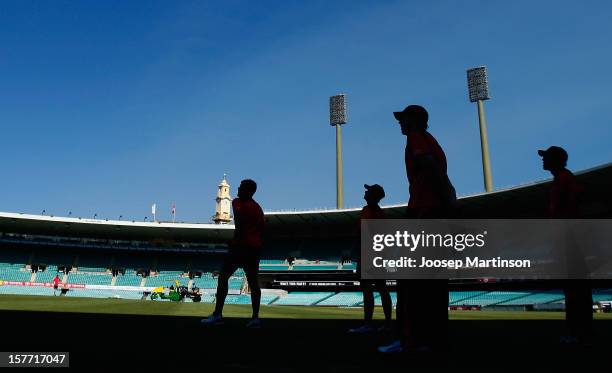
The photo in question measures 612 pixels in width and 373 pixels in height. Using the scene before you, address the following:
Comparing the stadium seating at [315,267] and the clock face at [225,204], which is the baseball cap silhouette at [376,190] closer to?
the stadium seating at [315,267]

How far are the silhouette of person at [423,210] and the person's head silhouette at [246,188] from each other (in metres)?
2.87

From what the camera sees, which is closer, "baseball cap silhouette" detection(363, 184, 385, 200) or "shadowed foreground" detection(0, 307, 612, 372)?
"shadowed foreground" detection(0, 307, 612, 372)

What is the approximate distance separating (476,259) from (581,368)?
3575 centimetres

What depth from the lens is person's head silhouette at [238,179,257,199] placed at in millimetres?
6109

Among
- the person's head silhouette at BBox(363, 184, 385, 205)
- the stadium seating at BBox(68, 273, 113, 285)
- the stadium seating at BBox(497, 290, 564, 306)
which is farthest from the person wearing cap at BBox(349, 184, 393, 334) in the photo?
the stadium seating at BBox(68, 273, 113, 285)

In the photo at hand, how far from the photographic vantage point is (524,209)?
39281 millimetres

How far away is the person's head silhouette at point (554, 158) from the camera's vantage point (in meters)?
4.82

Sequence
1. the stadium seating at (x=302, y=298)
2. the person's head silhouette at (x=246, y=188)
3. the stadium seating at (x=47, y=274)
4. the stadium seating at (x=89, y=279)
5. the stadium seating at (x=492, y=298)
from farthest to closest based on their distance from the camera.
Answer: the stadium seating at (x=89, y=279) < the stadium seating at (x=47, y=274) < the stadium seating at (x=302, y=298) < the stadium seating at (x=492, y=298) < the person's head silhouette at (x=246, y=188)

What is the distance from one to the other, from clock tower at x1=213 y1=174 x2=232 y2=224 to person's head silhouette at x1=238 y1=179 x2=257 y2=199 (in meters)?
109

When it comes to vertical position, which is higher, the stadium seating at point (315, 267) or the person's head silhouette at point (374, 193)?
the person's head silhouette at point (374, 193)

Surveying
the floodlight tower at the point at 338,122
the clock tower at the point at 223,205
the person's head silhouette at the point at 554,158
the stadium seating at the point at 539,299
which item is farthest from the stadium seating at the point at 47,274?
the clock tower at the point at 223,205

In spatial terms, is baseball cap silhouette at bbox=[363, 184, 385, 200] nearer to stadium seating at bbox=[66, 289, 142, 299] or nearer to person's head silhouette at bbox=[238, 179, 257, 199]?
person's head silhouette at bbox=[238, 179, 257, 199]

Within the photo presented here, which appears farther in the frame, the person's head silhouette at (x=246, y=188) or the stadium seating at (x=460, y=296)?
the stadium seating at (x=460, y=296)

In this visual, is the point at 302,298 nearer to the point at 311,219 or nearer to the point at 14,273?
the point at 311,219
